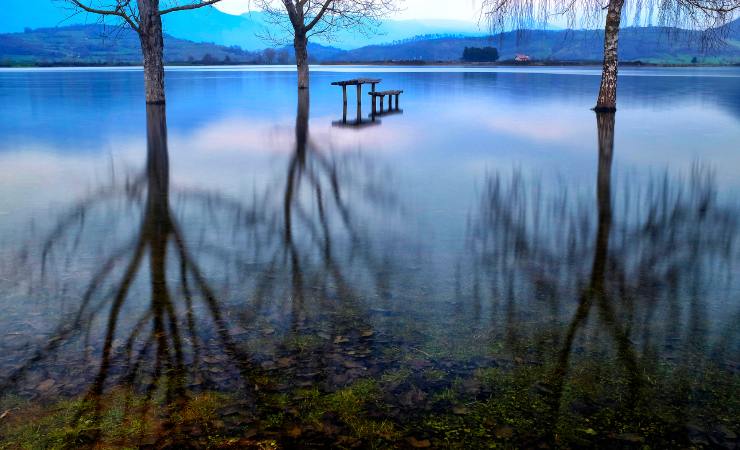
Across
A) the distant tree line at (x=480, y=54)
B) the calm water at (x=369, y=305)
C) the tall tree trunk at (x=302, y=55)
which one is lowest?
the calm water at (x=369, y=305)

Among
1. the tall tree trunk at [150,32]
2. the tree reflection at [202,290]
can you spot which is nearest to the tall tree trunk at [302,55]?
the tall tree trunk at [150,32]

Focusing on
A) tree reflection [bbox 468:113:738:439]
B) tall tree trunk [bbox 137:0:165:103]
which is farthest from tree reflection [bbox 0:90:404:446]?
tall tree trunk [bbox 137:0:165:103]

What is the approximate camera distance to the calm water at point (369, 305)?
3.61 m

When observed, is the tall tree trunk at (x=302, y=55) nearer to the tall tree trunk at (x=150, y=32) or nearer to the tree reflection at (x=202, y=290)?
the tall tree trunk at (x=150, y=32)

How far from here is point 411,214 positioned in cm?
845

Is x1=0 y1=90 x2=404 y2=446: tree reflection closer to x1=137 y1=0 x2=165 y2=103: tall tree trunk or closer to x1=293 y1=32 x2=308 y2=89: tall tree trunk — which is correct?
x1=137 y1=0 x2=165 y2=103: tall tree trunk

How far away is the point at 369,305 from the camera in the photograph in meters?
5.24

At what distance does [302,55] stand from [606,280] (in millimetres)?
32375

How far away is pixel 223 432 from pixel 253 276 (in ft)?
8.30

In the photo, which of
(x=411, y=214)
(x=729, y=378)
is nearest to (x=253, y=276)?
(x=411, y=214)

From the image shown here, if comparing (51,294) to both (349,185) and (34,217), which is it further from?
(349,185)

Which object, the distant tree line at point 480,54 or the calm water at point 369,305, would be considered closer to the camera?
the calm water at point 369,305

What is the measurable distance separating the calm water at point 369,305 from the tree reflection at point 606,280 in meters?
0.03

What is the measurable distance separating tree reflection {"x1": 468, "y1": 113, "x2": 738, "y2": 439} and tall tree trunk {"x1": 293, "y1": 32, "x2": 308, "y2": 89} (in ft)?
86.2
